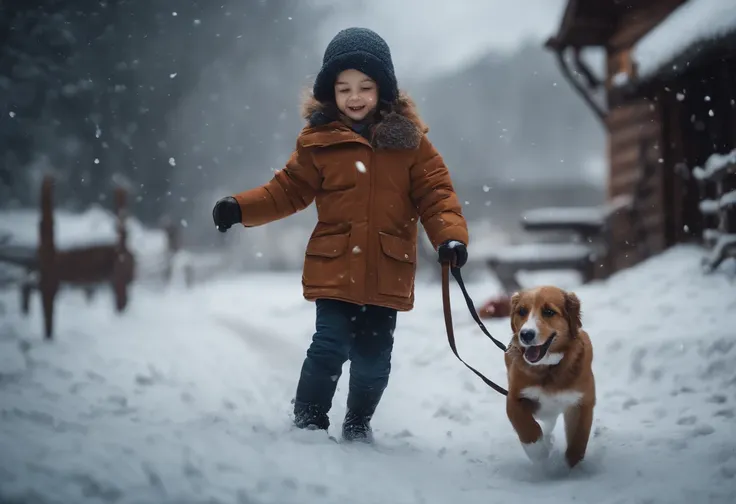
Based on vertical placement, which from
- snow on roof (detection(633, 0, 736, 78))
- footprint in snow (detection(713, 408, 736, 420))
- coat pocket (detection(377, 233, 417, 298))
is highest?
snow on roof (detection(633, 0, 736, 78))

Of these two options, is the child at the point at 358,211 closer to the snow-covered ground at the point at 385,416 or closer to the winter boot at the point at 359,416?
the winter boot at the point at 359,416

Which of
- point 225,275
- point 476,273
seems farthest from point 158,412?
point 225,275

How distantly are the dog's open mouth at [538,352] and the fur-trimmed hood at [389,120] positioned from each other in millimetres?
1089

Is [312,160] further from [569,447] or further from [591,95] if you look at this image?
[591,95]

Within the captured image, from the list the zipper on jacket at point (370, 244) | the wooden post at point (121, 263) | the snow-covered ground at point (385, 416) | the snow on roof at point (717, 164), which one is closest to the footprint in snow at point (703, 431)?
the snow-covered ground at point (385, 416)

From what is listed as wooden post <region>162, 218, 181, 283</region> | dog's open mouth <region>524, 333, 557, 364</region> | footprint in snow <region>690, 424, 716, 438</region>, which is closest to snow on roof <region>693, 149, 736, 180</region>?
footprint in snow <region>690, 424, 716, 438</region>

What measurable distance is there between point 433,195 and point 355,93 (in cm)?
64

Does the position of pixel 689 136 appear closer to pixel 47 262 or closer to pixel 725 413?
pixel 725 413

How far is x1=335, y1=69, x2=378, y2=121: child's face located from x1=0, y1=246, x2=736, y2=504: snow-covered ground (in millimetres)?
1585

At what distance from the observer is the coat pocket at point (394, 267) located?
3.06 meters

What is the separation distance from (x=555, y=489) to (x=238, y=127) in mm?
22838

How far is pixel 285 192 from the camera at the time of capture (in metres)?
3.23

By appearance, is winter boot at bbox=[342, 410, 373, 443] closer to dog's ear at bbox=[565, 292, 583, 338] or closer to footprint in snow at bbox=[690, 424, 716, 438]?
dog's ear at bbox=[565, 292, 583, 338]

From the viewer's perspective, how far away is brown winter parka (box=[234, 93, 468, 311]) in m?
3.05
